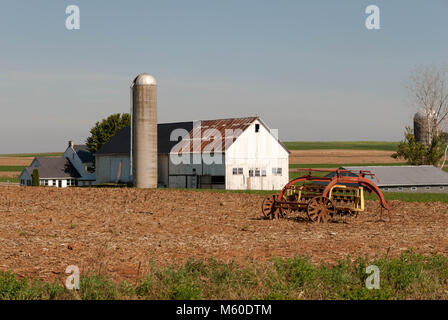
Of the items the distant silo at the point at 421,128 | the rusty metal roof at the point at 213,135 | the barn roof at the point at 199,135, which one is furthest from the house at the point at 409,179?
the distant silo at the point at 421,128

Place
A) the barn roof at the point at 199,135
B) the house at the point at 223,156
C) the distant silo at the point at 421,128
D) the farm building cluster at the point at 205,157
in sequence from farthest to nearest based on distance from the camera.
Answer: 1. the distant silo at the point at 421,128
2. the barn roof at the point at 199,135
3. the house at the point at 223,156
4. the farm building cluster at the point at 205,157

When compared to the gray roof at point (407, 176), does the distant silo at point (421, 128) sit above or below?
above

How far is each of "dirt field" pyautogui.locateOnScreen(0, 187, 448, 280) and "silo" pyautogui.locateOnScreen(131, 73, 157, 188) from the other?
75.7ft

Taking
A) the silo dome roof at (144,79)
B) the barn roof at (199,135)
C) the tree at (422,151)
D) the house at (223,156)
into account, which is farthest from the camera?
the tree at (422,151)

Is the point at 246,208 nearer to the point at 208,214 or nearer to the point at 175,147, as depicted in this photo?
the point at 208,214

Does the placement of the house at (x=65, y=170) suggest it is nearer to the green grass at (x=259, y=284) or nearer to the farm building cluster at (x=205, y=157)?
the farm building cluster at (x=205, y=157)

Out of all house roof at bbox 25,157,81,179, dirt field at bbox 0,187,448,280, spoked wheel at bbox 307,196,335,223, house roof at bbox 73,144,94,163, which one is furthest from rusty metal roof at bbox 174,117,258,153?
house roof at bbox 25,157,81,179

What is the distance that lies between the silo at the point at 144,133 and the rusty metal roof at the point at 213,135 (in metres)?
4.59

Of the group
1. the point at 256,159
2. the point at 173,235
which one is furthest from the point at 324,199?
the point at 256,159

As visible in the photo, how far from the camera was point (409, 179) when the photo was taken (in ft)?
194

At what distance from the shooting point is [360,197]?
2184cm

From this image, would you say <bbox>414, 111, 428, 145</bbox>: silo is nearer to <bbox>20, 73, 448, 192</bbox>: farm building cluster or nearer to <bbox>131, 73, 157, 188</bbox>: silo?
<bbox>20, 73, 448, 192</bbox>: farm building cluster

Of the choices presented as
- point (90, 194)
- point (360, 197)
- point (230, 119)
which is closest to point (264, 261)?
point (360, 197)

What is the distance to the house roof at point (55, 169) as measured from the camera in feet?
280
